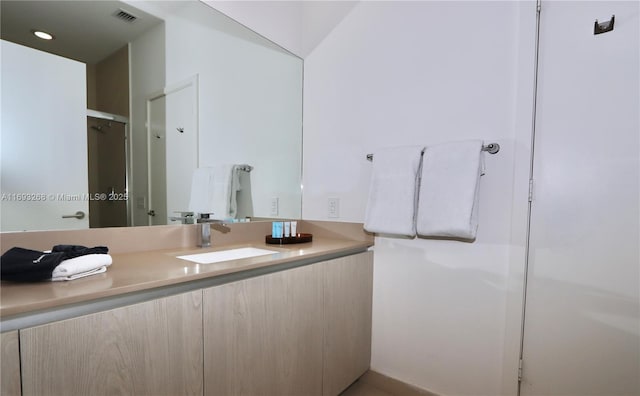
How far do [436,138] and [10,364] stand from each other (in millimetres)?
1588

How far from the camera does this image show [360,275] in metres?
1.57

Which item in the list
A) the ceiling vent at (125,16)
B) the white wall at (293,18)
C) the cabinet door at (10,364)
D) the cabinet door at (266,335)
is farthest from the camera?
the white wall at (293,18)

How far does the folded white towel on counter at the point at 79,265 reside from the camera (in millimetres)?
766

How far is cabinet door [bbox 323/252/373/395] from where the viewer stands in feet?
4.51

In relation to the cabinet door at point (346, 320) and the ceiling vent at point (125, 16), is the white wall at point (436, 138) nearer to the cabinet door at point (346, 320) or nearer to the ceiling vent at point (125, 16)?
the cabinet door at point (346, 320)

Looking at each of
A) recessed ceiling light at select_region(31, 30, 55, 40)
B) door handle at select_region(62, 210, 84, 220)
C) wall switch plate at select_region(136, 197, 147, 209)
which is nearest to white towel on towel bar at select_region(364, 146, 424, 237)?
wall switch plate at select_region(136, 197, 147, 209)

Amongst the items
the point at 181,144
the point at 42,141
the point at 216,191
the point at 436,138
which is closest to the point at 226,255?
the point at 216,191

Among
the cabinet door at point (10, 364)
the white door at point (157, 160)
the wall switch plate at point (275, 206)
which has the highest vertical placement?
the white door at point (157, 160)

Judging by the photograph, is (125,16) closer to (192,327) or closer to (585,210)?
(192,327)

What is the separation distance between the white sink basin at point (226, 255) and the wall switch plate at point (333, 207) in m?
0.50

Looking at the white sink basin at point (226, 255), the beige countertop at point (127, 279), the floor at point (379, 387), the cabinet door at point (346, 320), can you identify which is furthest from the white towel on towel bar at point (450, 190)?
the floor at point (379, 387)

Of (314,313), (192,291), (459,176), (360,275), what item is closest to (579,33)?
(459,176)

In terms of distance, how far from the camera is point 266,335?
111 cm

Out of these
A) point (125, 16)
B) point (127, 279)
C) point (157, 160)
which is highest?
point (125, 16)
